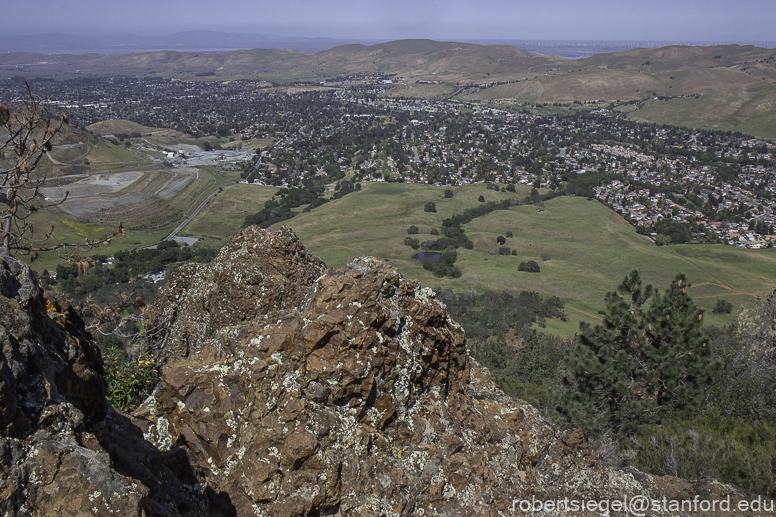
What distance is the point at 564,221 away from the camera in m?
88.9

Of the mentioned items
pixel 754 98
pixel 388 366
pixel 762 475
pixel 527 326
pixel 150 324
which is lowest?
pixel 527 326

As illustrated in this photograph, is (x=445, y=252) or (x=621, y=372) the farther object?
(x=445, y=252)

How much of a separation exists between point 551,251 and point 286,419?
75.3 meters

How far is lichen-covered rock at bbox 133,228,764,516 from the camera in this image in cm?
576

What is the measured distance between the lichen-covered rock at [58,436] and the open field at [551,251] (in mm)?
48165

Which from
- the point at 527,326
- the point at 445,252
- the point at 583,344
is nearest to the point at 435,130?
the point at 445,252

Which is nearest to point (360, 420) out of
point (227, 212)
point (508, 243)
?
point (508, 243)

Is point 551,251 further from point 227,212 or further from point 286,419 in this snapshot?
point 286,419

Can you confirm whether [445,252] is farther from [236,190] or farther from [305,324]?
[305,324]

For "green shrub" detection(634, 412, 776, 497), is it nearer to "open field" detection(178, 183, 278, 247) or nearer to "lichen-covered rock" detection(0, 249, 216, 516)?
"lichen-covered rock" detection(0, 249, 216, 516)

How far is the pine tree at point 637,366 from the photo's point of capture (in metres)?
17.9

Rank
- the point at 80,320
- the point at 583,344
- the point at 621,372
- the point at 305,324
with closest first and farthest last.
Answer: the point at 80,320 → the point at 305,324 → the point at 621,372 → the point at 583,344

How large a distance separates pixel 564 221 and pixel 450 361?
87177 millimetres

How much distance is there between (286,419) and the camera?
233 inches
